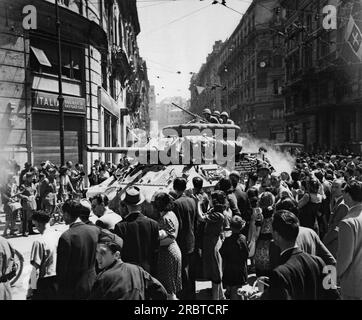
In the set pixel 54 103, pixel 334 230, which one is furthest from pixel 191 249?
pixel 54 103

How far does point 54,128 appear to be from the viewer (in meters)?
16.6

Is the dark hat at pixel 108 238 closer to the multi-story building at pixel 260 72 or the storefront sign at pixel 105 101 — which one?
the storefront sign at pixel 105 101

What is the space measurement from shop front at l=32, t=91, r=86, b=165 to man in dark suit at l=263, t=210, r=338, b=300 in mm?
14117

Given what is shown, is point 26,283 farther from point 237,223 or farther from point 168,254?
point 237,223

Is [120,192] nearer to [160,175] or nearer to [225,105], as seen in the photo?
[160,175]

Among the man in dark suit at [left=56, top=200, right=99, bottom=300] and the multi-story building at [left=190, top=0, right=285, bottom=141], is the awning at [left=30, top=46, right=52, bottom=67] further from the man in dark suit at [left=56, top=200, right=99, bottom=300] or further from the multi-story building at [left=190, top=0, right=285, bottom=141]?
the multi-story building at [left=190, top=0, right=285, bottom=141]

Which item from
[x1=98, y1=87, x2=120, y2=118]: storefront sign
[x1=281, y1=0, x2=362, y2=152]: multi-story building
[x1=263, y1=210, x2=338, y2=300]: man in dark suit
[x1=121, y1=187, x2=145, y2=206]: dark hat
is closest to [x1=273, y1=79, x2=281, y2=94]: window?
[x1=281, y1=0, x2=362, y2=152]: multi-story building

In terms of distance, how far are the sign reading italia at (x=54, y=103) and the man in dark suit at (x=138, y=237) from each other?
12289mm

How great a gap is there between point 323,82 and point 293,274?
33.3 m

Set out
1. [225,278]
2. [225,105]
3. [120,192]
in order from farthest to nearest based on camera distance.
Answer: [225,105]
[120,192]
[225,278]

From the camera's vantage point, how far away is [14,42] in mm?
14641

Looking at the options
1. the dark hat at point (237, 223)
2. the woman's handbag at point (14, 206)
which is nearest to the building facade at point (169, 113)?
the woman's handbag at point (14, 206)

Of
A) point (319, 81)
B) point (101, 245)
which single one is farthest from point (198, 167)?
point (319, 81)

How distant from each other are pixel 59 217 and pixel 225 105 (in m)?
54.5
